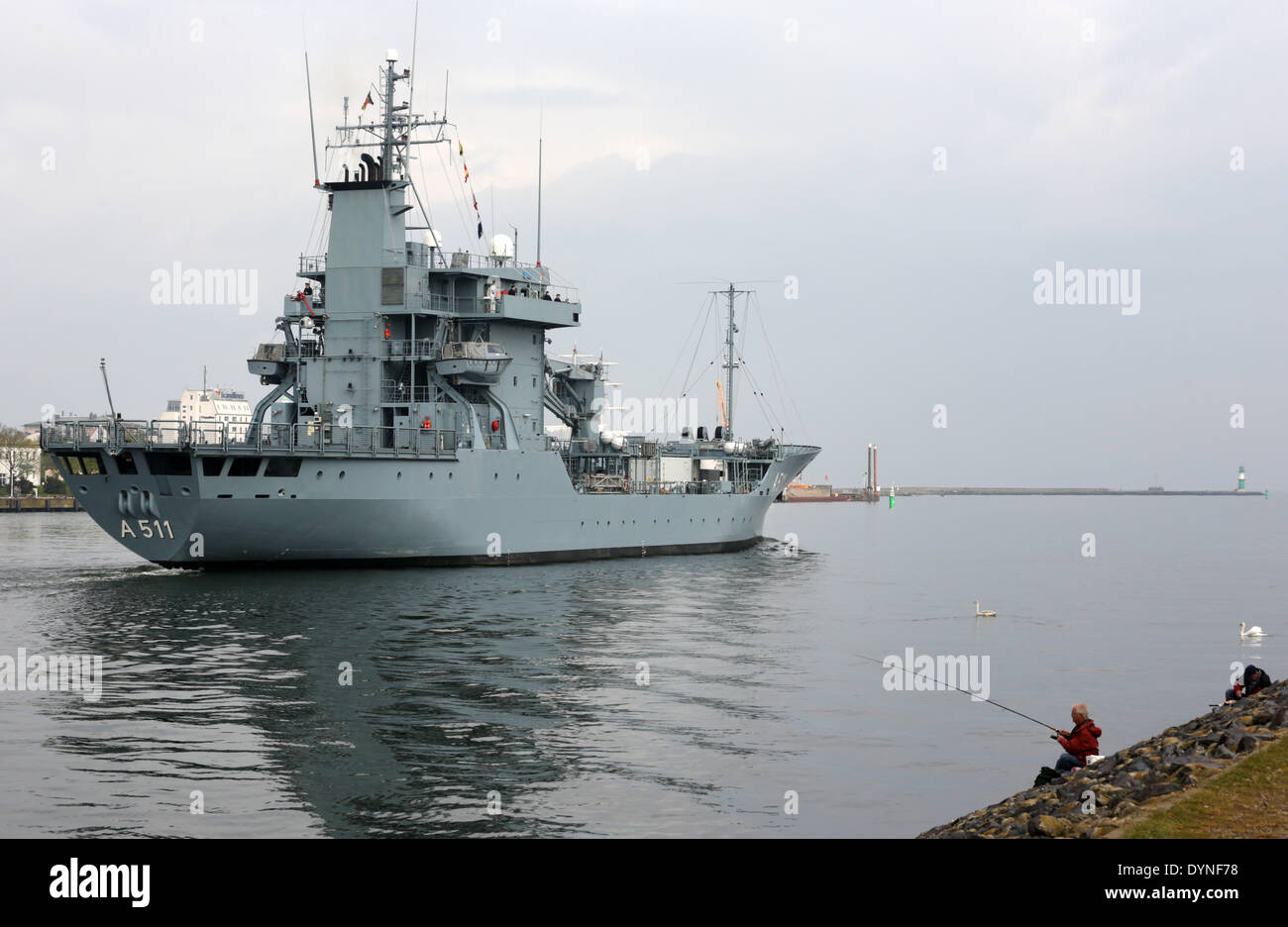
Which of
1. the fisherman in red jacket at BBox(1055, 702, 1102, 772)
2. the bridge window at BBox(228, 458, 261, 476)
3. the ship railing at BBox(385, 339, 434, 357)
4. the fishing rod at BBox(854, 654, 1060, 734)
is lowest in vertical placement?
the fishing rod at BBox(854, 654, 1060, 734)

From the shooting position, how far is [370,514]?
144ft

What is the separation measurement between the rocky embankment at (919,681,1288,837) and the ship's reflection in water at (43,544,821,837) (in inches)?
121

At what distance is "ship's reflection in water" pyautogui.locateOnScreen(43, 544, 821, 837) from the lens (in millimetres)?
15641

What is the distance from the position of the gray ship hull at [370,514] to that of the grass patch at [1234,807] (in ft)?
114

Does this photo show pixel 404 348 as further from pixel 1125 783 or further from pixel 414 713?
pixel 1125 783

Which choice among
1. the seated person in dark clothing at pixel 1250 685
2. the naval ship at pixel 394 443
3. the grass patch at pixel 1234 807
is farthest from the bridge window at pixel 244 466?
the grass patch at pixel 1234 807

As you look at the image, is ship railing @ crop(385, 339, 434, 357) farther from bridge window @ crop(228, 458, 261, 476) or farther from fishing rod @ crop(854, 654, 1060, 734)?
fishing rod @ crop(854, 654, 1060, 734)

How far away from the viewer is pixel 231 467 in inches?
1602

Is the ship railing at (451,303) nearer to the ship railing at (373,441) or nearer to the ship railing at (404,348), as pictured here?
the ship railing at (404,348)

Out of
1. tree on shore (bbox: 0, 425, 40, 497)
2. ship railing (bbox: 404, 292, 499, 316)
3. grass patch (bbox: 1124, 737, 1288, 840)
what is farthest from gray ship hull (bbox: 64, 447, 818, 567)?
tree on shore (bbox: 0, 425, 40, 497)

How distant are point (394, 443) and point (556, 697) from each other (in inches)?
972
